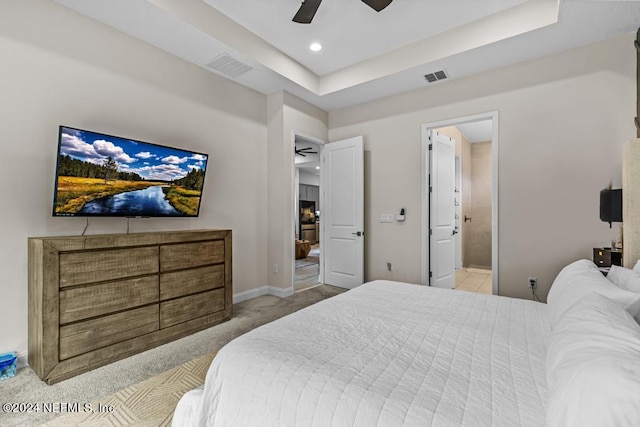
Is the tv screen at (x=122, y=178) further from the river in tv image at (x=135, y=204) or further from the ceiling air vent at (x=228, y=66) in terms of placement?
the ceiling air vent at (x=228, y=66)

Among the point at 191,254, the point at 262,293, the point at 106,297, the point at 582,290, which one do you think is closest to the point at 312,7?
the point at 191,254

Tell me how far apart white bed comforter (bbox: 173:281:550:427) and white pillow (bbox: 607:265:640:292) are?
1.27 feet

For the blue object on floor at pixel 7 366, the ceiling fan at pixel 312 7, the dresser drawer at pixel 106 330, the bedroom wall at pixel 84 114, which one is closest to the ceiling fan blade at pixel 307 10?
the ceiling fan at pixel 312 7

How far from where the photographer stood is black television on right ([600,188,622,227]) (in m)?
2.17

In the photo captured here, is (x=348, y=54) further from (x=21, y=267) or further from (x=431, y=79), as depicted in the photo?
(x=21, y=267)

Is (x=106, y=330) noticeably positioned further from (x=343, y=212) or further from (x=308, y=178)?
(x=308, y=178)

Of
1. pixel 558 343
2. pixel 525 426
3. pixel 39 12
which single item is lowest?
pixel 525 426

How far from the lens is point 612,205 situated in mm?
2209

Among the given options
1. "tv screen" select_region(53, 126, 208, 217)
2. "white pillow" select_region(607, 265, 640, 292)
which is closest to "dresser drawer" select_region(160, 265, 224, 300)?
"tv screen" select_region(53, 126, 208, 217)

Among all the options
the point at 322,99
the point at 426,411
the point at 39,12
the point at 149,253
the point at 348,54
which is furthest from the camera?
the point at 322,99

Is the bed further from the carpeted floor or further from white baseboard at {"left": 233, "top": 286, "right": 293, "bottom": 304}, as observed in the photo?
white baseboard at {"left": 233, "top": 286, "right": 293, "bottom": 304}

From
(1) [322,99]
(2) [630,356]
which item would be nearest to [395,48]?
(1) [322,99]

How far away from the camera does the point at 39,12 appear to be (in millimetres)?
2350

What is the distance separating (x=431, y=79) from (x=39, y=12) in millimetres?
3883
